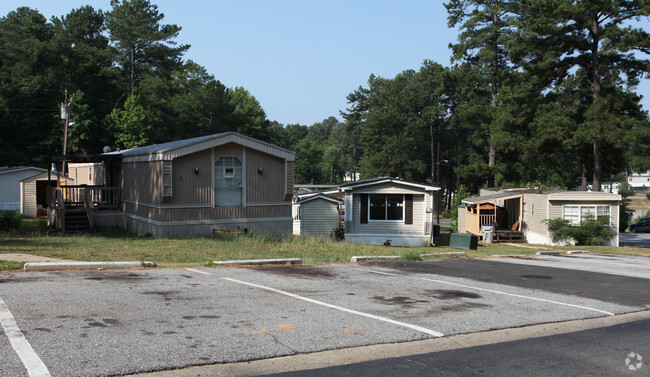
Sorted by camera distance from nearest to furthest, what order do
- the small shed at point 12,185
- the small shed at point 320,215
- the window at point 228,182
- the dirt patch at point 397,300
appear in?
the dirt patch at point 397,300, the window at point 228,182, the small shed at point 320,215, the small shed at point 12,185

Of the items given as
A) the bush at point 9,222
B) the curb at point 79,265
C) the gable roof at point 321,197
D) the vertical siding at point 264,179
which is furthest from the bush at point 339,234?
the curb at point 79,265

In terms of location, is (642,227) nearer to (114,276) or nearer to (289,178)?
(289,178)

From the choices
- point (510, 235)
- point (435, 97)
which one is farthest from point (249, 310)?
point (435, 97)

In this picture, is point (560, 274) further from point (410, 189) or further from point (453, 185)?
point (453, 185)

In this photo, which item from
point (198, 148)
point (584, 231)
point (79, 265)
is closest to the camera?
point (79, 265)

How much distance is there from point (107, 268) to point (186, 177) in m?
9.93

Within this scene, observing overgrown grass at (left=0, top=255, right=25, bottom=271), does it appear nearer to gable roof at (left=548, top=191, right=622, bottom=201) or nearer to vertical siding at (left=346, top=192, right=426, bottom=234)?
vertical siding at (left=346, top=192, right=426, bottom=234)

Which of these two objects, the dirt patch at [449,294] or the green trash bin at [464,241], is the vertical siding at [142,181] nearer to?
the dirt patch at [449,294]

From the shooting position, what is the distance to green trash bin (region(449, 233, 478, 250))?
941 inches

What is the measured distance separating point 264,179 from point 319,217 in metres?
9.34

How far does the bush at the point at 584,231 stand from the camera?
1102 inches

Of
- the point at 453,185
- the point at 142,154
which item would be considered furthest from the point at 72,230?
Answer: the point at 453,185

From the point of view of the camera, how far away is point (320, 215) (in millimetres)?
31375

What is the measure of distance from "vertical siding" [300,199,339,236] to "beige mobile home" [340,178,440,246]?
395cm
